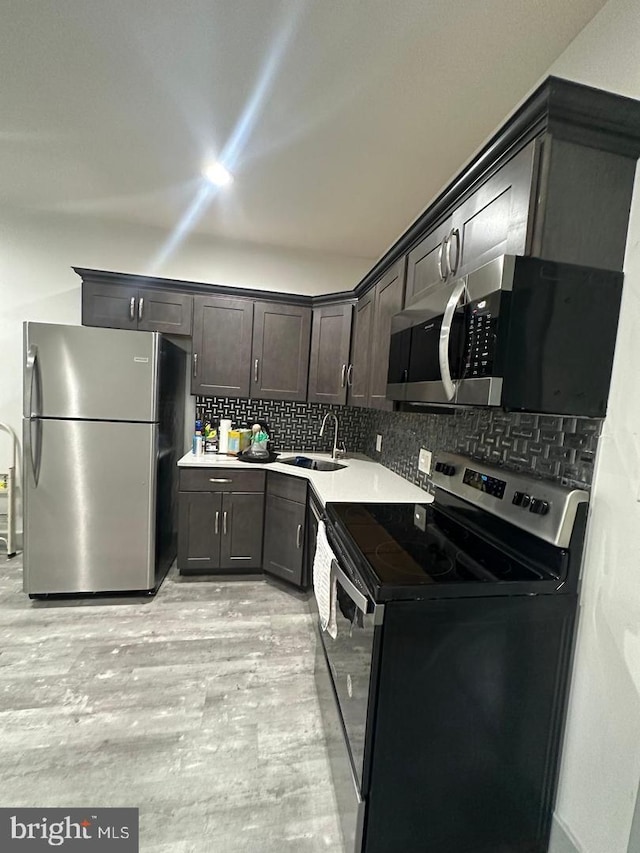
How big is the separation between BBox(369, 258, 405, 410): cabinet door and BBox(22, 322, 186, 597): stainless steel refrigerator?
4.44 feet

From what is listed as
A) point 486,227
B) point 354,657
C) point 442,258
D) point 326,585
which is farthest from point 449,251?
point 354,657

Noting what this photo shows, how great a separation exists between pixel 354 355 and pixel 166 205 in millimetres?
1664

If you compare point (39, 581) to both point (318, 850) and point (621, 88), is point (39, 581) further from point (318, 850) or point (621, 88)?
point (621, 88)

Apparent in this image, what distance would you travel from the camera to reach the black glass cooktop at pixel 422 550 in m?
1.03

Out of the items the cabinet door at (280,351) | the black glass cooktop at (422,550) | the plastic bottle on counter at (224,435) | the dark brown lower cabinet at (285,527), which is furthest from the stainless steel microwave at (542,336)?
the plastic bottle on counter at (224,435)

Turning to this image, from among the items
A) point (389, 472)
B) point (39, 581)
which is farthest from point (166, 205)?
point (39, 581)

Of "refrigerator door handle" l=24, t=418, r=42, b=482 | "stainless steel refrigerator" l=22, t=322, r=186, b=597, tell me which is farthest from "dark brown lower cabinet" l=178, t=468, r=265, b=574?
"refrigerator door handle" l=24, t=418, r=42, b=482

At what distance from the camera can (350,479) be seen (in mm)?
2307

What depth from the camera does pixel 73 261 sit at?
2.85m

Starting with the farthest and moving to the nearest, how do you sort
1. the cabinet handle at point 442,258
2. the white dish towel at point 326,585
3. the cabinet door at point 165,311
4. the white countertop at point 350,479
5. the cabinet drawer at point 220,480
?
1. the cabinet door at point 165,311
2. the cabinet drawer at point 220,480
3. the white countertop at point 350,479
4. the cabinet handle at point 442,258
5. the white dish towel at point 326,585

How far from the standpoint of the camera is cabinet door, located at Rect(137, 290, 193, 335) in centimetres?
271

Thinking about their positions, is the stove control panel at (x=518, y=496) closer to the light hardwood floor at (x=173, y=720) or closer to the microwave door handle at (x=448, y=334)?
the microwave door handle at (x=448, y=334)

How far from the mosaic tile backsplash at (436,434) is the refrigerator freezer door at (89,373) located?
836mm

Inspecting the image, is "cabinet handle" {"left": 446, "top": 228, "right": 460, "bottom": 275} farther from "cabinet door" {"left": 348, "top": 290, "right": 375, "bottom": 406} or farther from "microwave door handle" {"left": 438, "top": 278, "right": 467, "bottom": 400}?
"cabinet door" {"left": 348, "top": 290, "right": 375, "bottom": 406}
